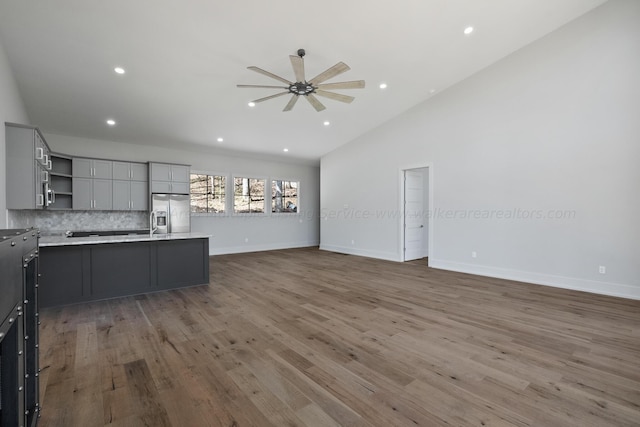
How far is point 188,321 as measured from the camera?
3.29 metres

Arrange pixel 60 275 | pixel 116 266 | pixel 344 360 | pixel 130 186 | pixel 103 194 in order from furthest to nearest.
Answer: pixel 130 186 → pixel 103 194 → pixel 116 266 → pixel 60 275 → pixel 344 360

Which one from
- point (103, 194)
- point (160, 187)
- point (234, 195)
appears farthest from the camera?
point (234, 195)

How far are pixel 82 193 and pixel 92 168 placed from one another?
57 cm

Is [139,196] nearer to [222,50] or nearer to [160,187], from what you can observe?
[160,187]

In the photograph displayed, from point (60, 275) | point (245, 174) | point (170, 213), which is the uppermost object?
point (245, 174)

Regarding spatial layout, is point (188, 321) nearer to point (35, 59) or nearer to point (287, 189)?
point (35, 59)

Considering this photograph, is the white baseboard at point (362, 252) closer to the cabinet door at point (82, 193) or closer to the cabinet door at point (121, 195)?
the cabinet door at point (121, 195)

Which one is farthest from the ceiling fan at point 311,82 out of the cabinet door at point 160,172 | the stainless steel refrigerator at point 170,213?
the stainless steel refrigerator at point 170,213

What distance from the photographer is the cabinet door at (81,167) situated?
19.8 feet

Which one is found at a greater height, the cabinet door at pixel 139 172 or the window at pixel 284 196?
the cabinet door at pixel 139 172

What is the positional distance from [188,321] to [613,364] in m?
3.97

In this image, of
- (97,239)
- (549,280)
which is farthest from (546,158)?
(97,239)

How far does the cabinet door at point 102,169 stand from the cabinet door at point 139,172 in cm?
42

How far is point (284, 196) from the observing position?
9852mm
